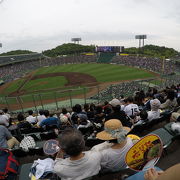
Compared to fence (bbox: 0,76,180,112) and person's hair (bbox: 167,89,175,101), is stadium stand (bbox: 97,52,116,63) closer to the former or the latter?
fence (bbox: 0,76,180,112)

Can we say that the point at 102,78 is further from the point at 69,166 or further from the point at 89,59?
the point at 69,166

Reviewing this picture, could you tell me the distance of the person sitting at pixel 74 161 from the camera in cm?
261

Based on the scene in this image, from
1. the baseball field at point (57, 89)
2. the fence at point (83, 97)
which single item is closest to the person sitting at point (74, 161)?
the fence at point (83, 97)

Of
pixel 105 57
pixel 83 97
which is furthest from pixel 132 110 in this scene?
pixel 105 57

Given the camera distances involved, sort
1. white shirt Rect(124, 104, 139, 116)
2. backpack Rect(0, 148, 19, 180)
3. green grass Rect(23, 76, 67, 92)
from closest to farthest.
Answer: backpack Rect(0, 148, 19, 180), white shirt Rect(124, 104, 139, 116), green grass Rect(23, 76, 67, 92)

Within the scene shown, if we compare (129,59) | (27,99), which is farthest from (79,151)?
(129,59)

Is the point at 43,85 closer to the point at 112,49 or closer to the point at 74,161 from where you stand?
the point at 74,161

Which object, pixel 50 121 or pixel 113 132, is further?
pixel 50 121

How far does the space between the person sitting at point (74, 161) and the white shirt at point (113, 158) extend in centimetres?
35

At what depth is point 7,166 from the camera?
13.0 ft

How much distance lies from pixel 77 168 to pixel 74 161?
0.38ft

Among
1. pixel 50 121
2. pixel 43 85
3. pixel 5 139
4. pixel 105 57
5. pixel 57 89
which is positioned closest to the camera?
pixel 5 139

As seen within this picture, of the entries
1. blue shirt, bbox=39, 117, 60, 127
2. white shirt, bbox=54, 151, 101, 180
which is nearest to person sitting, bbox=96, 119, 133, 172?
white shirt, bbox=54, 151, 101, 180

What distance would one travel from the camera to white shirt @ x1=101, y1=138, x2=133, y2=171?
10.1 feet
